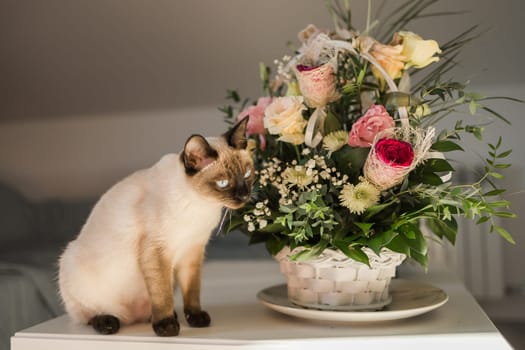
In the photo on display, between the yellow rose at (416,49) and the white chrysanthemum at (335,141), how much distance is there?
175 millimetres

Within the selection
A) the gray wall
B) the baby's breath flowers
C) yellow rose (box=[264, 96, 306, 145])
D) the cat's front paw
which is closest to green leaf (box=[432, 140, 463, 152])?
the baby's breath flowers

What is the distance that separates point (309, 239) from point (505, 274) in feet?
4.07

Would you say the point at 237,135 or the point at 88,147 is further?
the point at 88,147

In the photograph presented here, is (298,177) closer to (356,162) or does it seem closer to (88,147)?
(356,162)

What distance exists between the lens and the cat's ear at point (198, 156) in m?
0.88

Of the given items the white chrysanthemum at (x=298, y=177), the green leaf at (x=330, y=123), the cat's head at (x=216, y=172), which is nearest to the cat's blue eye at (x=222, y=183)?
the cat's head at (x=216, y=172)

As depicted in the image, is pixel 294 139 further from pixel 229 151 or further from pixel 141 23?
pixel 141 23

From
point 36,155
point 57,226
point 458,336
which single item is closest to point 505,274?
point 458,336

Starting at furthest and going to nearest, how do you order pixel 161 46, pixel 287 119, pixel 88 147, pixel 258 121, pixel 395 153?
pixel 88 147, pixel 161 46, pixel 258 121, pixel 287 119, pixel 395 153

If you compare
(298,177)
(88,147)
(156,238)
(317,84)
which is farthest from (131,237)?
(88,147)

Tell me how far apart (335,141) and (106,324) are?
465 millimetres

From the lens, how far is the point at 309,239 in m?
0.96

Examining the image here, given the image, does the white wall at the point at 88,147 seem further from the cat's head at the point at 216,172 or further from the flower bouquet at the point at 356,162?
the cat's head at the point at 216,172

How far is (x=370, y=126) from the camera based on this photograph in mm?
904
